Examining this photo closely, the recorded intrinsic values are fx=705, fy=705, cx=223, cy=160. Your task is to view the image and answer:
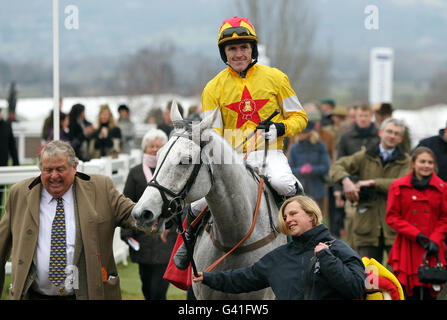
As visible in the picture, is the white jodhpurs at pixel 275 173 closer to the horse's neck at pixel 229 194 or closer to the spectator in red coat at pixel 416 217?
the horse's neck at pixel 229 194

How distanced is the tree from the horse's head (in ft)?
98.9

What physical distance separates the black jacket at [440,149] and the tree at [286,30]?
87.0 ft

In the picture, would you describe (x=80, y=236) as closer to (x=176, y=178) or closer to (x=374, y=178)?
(x=176, y=178)

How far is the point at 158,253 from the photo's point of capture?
20.4 feet

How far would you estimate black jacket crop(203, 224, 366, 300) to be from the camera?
3529mm

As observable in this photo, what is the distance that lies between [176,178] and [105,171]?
164 inches

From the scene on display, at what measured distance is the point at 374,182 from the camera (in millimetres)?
6879

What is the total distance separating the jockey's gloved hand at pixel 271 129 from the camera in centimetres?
453

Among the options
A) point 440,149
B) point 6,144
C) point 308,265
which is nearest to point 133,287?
point 6,144

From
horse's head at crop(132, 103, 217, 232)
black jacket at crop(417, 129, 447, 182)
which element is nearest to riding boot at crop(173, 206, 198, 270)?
horse's head at crop(132, 103, 217, 232)

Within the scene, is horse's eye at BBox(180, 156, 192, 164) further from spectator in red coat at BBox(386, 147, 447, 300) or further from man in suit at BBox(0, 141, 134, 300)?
spectator in red coat at BBox(386, 147, 447, 300)

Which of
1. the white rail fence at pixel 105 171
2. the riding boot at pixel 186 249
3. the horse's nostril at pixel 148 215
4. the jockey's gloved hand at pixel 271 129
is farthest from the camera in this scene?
the white rail fence at pixel 105 171

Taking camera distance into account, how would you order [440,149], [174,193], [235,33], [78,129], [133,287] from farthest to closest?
[78,129]
[133,287]
[440,149]
[235,33]
[174,193]

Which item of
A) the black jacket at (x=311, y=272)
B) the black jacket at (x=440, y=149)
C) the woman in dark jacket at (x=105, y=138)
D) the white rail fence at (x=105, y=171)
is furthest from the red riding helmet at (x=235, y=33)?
the woman in dark jacket at (x=105, y=138)
